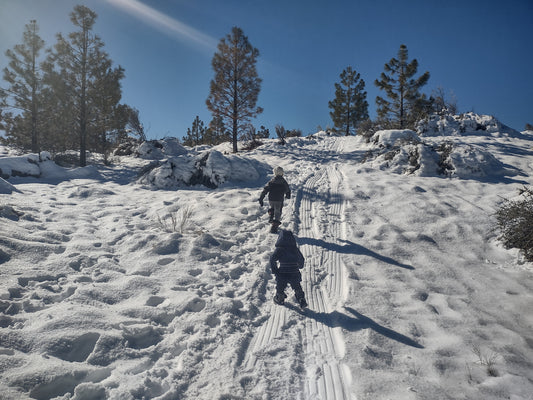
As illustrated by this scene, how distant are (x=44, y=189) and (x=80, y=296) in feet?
22.9

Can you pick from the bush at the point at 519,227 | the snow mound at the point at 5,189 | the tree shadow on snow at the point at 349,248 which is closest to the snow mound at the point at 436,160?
the bush at the point at 519,227

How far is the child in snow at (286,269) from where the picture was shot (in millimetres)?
3939

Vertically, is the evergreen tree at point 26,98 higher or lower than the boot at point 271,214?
higher

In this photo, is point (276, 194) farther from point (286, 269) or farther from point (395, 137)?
point (395, 137)

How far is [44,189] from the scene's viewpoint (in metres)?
8.59

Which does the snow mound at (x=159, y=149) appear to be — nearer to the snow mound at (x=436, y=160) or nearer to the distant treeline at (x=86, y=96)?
the distant treeline at (x=86, y=96)

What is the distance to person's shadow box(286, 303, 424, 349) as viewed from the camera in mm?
3238

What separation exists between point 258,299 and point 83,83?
52.3 ft

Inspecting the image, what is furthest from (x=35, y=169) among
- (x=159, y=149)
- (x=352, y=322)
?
(x=352, y=322)

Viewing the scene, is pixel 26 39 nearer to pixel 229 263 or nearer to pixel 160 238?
pixel 160 238

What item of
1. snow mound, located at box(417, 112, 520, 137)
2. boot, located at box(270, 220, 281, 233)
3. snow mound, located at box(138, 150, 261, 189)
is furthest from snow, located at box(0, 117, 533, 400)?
snow mound, located at box(417, 112, 520, 137)

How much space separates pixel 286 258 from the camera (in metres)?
4.00

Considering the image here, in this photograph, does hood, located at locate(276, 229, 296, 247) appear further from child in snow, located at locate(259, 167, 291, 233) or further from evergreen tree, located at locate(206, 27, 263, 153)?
evergreen tree, located at locate(206, 27, 263, 153)

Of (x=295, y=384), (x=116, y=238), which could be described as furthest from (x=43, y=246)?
(x=295, y=384)
